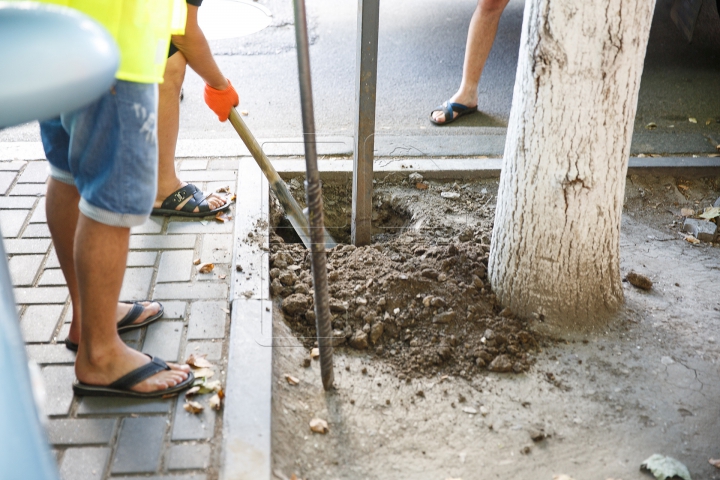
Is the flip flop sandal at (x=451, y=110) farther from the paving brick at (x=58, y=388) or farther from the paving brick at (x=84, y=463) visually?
the paving brick at (x=84, y=463)

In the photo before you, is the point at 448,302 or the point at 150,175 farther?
the point at 448,302

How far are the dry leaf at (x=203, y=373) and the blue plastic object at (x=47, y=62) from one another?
74.2 inches

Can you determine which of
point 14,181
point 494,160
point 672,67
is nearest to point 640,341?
point 494,160

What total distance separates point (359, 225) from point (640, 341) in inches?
60.7

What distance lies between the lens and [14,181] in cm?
399

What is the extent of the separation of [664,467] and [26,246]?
3115 millimetres

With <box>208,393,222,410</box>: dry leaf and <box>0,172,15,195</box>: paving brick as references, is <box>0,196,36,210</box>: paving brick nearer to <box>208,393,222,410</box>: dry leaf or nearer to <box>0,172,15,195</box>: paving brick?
<box>0,172,15,195</box>: paving brick

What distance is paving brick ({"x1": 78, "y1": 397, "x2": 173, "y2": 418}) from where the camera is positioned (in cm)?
246

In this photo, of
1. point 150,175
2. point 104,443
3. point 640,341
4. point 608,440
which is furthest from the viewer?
point 640,341

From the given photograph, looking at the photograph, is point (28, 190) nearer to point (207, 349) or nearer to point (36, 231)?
point (36, 231)

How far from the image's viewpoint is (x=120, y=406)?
248cm

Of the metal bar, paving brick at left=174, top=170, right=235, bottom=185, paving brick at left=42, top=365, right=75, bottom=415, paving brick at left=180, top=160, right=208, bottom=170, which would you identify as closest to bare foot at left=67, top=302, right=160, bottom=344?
paving brick at left=42, top=365, right=75, bottom=415

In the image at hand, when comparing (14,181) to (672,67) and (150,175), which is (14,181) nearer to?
(150,175)

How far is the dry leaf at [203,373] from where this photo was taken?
2.63 meters
